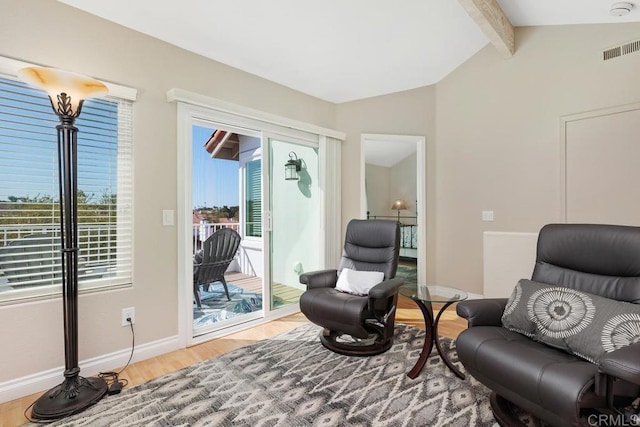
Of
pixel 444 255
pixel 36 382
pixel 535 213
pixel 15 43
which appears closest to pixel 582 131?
pixel 535 213

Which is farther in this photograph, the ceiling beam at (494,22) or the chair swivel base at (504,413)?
the ceiling beam at (494,22)

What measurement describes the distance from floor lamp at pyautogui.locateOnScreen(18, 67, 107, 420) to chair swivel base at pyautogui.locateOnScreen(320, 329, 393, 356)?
156 cm

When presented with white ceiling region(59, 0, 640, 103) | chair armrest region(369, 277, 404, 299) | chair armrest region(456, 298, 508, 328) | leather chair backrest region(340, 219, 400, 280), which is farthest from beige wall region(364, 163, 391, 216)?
chair armrest region(456, 298, 508, 328)

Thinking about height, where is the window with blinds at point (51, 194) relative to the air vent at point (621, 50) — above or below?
below

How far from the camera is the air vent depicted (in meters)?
2.73

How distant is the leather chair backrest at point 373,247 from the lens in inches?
113

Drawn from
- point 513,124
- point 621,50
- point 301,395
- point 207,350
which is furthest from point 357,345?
point 621,50

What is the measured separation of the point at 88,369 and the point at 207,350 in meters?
0.80

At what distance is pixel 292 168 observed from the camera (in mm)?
3727

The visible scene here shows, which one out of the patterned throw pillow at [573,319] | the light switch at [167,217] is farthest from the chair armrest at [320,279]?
the patterned throw pillow at [573,319]

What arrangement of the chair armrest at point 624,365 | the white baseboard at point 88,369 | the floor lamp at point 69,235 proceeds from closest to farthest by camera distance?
the chair armrest at point 624,365 < the floor lamp at point 69,235 < the white baseboard at point 88,369

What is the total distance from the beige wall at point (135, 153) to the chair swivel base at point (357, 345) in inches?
51.5

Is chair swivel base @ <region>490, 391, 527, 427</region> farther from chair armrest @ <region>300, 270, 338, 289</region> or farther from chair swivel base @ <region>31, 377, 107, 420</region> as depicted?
chair swivel base @ <region>31, 377, 107, 420</region>

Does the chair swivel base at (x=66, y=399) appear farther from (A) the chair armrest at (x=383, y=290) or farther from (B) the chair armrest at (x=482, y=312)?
(B) the chair armrest at (x=482, y=312)
